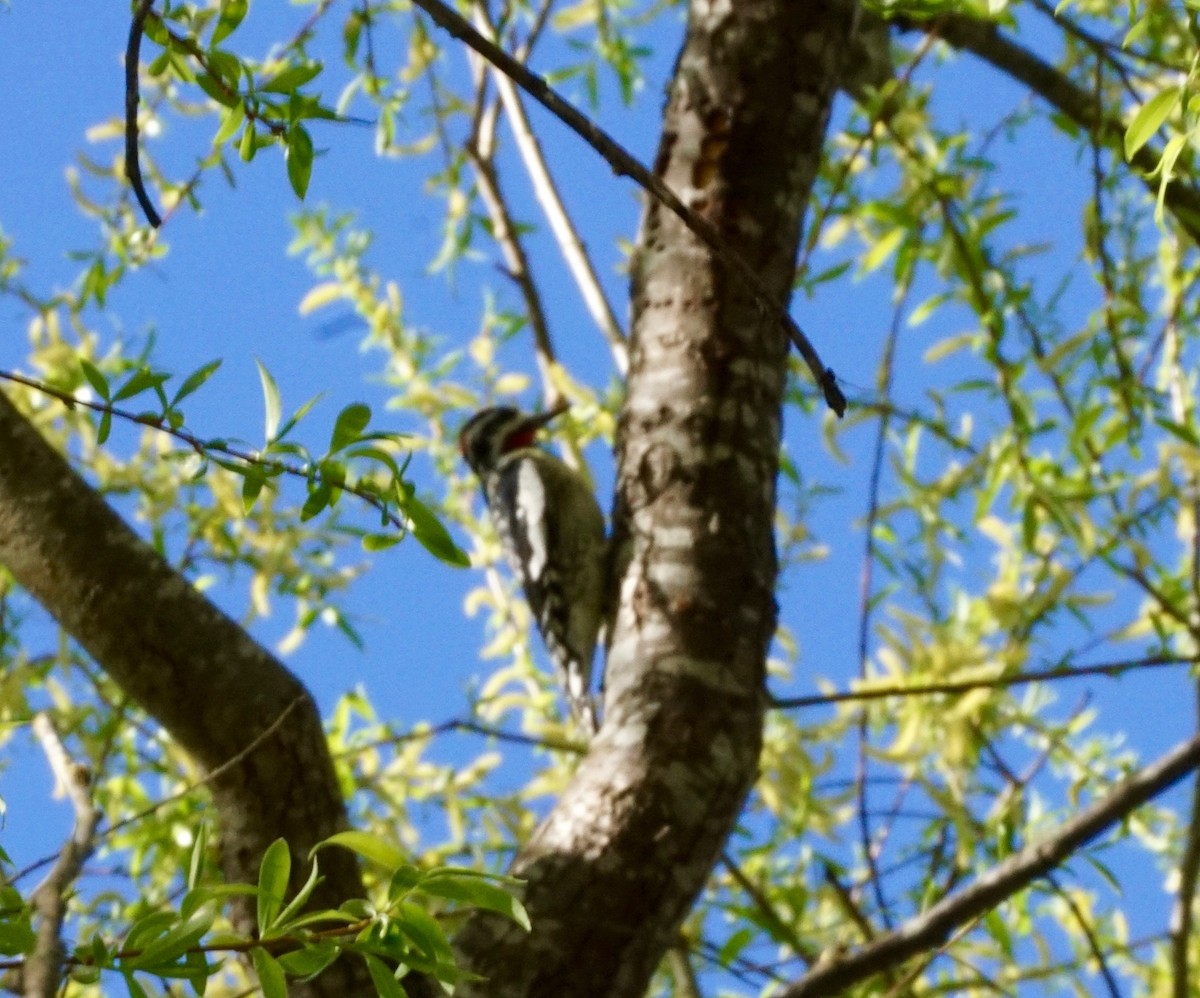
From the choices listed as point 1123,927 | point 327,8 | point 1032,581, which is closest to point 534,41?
point 327,8

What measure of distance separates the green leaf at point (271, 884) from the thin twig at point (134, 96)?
0.46 meters

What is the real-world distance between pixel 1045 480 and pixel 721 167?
30.4 inches

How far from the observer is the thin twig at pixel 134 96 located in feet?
3.76

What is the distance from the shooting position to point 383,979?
3.47ft

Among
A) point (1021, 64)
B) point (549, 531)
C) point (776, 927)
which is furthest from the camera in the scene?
point (549, 531)

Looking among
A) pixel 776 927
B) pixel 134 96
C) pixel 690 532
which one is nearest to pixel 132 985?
pixel 134 96

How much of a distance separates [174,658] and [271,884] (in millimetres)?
681

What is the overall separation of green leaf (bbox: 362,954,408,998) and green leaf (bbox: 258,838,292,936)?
69 mm

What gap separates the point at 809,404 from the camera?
280 centimetres

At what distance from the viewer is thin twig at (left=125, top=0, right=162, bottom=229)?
1.14 metres

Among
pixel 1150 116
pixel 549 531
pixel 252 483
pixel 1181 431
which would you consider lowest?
pixel 252 483

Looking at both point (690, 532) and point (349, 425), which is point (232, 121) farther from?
point (690, 532)

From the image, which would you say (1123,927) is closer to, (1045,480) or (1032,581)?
(1032,581)

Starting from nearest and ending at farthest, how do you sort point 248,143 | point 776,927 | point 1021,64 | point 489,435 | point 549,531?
point 248,143
point 776,927
point 1021,64
point 549,531
point 489,435
